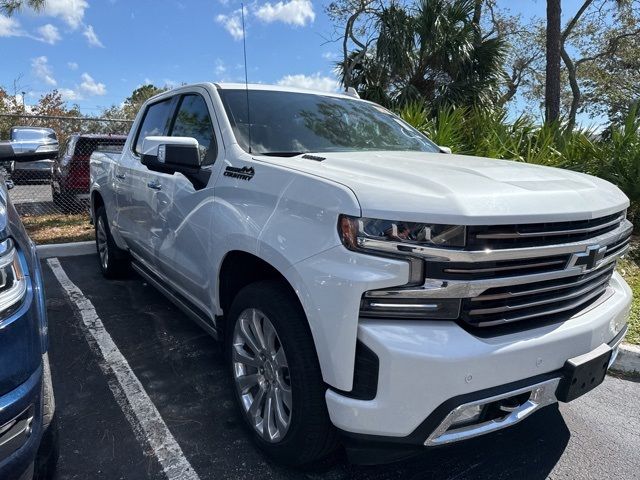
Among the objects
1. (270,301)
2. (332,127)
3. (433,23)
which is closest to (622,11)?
(433,23)

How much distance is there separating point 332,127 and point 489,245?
1739 mm

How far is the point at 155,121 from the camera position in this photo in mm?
4355

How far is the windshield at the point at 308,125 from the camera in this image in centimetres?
296

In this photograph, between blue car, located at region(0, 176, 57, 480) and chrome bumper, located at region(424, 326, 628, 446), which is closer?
blue car, located at region(0, 176, 57, 480)

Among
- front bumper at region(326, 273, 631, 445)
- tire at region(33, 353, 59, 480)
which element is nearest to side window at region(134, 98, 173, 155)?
tire at region(33, 353, 59, 480)

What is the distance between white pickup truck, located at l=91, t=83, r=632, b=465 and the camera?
1.80 metres

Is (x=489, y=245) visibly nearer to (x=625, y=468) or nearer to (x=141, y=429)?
Answer: (x=625, y=468)

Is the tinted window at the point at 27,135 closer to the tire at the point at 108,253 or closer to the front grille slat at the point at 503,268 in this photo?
the tire at the point at 108,253

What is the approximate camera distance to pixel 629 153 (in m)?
6.62

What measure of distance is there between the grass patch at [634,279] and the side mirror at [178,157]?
3.50m

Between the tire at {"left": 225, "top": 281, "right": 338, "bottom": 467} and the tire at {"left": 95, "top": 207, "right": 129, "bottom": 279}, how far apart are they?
2.97 metres

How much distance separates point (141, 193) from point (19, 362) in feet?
8.17

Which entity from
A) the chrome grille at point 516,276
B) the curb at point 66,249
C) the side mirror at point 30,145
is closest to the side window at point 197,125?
the side mirror at point 30,145

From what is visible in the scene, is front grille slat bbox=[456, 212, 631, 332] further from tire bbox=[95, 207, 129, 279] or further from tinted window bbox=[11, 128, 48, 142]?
tire bbox=[95, 207, 129, 279]
